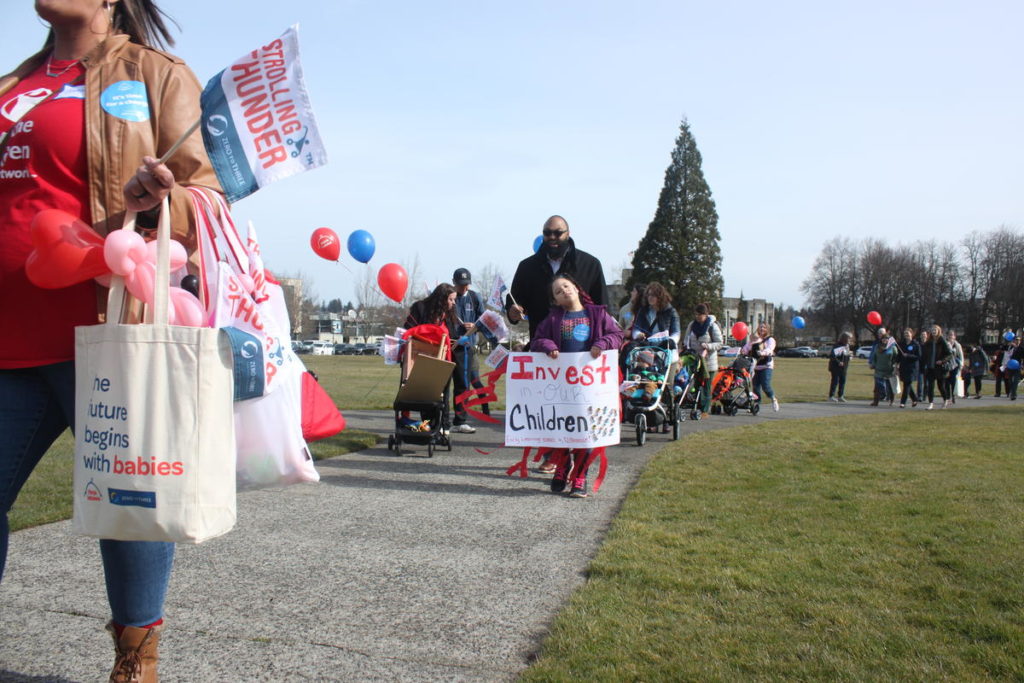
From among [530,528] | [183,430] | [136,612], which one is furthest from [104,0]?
[530,528]

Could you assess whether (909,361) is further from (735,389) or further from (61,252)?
(61,252)

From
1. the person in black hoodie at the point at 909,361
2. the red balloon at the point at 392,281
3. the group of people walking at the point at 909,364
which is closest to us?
the red balloon at the point at 392,281

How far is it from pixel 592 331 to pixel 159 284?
478cm

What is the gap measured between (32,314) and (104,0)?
0.98 meters

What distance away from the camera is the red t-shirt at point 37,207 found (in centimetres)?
215

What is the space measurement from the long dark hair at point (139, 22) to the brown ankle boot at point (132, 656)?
5.75 feet

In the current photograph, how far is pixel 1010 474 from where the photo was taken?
720 centimetres

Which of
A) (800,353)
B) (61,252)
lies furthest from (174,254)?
(800,353)

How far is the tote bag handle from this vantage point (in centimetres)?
202

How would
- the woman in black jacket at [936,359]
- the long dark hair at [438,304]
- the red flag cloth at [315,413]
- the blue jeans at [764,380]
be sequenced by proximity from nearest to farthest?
the red flag cloth at [315,413] → the long dark hair at [438,304] → the blue jeans at [764,380] → the woman in black jacket at [936,359]

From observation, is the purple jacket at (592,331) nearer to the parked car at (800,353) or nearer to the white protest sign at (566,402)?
the white protest sign at (566,402)

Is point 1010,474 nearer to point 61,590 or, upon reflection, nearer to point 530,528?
point 530,528

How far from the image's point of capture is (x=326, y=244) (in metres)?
12.8

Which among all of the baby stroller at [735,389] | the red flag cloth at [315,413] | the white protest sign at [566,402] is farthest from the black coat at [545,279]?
the baby stroller at [735,389]
